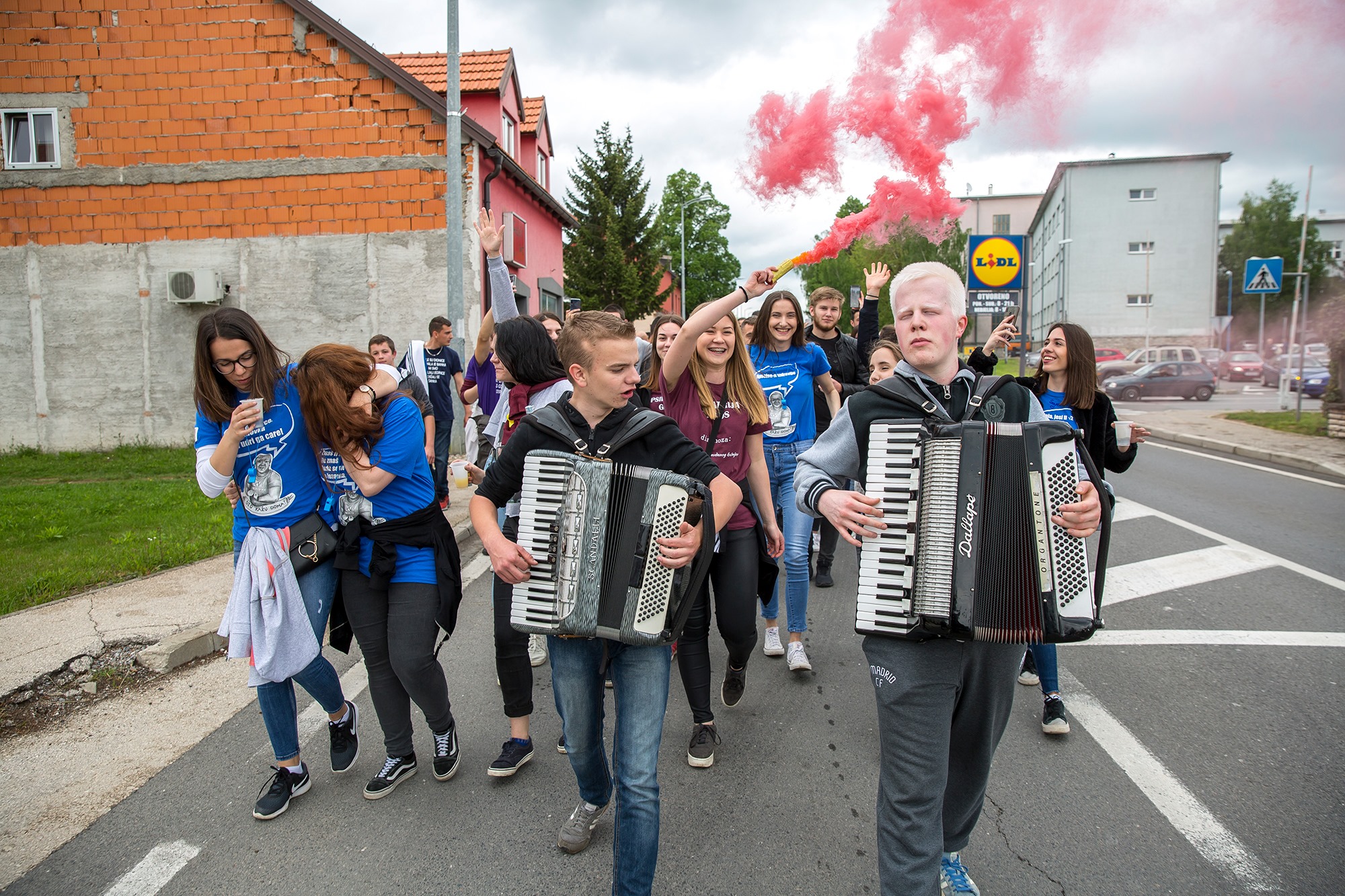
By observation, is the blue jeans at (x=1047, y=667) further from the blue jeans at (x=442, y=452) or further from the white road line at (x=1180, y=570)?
the blue jeans at (x=442, y=452)

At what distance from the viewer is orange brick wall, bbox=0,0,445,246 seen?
13.9m

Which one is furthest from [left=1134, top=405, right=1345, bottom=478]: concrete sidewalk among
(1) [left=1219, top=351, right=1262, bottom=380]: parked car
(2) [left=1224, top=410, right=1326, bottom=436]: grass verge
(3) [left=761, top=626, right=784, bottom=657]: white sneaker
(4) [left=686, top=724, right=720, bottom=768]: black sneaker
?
(1) [left=1219, top=351, right=1262, bottom=380]: parked car

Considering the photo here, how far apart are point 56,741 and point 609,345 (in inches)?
144

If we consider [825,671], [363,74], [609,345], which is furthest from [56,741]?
[363,74]

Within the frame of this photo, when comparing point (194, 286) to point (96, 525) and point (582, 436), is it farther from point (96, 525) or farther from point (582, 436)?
point (582, 436)

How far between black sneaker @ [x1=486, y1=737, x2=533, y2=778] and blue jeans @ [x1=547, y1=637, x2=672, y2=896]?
0.86 metres

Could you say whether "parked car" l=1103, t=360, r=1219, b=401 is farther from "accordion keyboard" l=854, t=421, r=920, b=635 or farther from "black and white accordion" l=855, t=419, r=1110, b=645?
"accordion keyboard" l=854, t=421, r=920, b=635

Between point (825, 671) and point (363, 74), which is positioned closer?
point (825, 671)

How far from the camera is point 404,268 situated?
46.8 feet

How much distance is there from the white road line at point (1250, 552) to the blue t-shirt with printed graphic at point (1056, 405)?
2.84 meters

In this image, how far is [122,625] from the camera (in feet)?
16.8

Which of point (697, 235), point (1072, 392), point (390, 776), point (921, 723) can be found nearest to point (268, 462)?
point (390, 776)

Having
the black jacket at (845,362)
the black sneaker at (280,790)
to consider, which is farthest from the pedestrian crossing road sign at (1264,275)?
the black sneaker at (280,790)

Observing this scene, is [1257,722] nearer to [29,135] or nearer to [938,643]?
[938,643]
